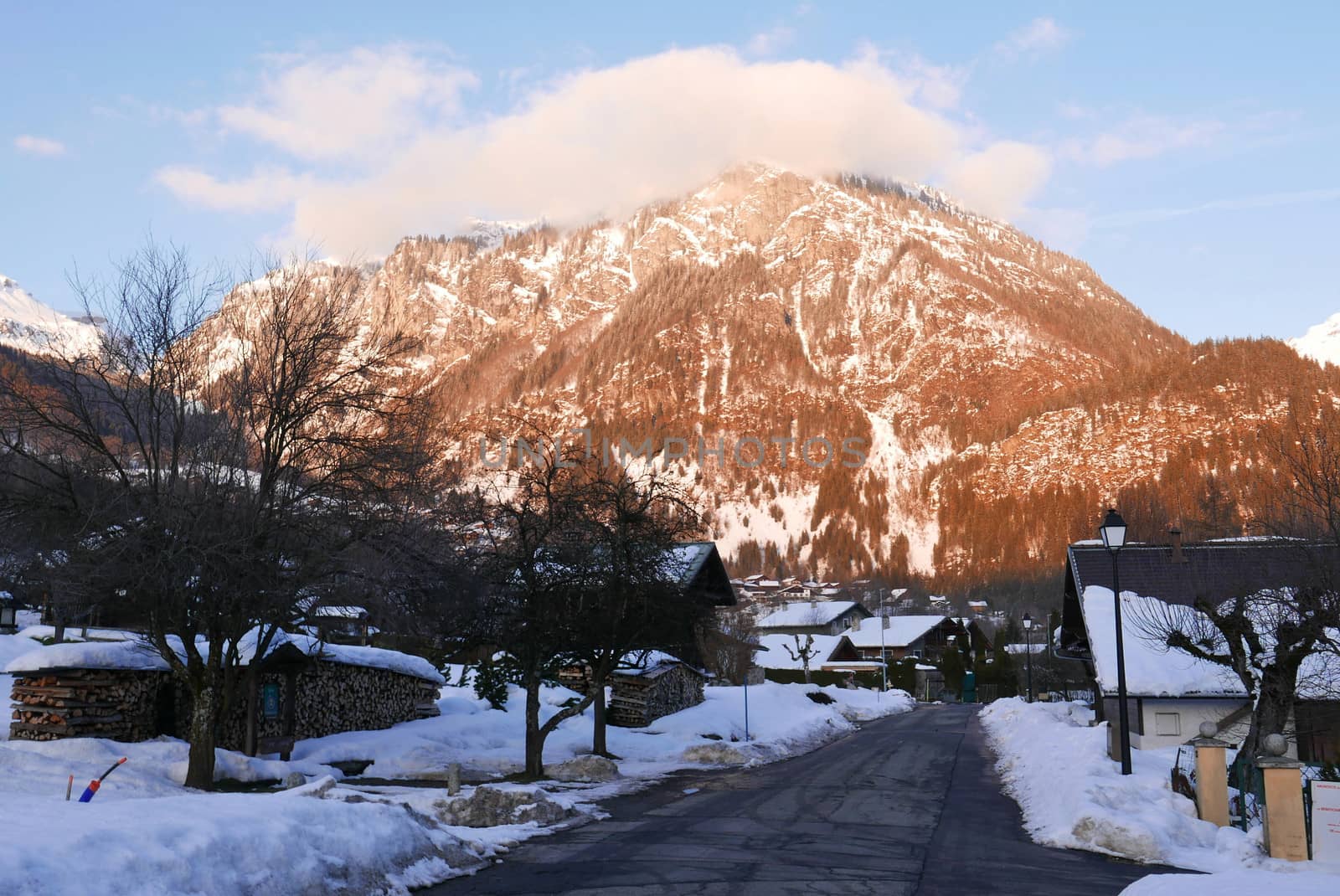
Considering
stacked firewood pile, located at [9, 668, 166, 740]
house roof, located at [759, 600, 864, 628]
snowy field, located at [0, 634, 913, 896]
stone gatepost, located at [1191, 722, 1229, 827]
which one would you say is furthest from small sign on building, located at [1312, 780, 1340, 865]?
house roof, located at [759, 600, 864, 628]

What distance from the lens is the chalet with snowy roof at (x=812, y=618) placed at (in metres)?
122

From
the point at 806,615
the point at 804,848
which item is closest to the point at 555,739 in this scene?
the point at 804,848

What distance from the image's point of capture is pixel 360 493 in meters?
20.5

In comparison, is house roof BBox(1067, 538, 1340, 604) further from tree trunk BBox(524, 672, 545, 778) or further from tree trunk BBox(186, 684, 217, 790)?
tree trunk BBox(186, 684, 217, 790)

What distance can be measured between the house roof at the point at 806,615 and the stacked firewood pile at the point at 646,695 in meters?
81.1

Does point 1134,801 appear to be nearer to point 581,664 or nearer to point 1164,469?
point 581,664

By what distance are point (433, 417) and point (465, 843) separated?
459 inches

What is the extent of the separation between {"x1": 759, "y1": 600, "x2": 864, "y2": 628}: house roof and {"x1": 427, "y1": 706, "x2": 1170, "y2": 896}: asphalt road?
3834 inches

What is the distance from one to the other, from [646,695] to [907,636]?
8300 cm

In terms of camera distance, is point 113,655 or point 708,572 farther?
point 708,572

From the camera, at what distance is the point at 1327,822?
14609mm

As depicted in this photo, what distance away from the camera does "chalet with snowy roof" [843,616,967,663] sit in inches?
4523

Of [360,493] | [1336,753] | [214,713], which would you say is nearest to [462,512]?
[360,493]

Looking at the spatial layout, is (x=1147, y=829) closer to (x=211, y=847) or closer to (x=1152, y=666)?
(x=211, y=847)
